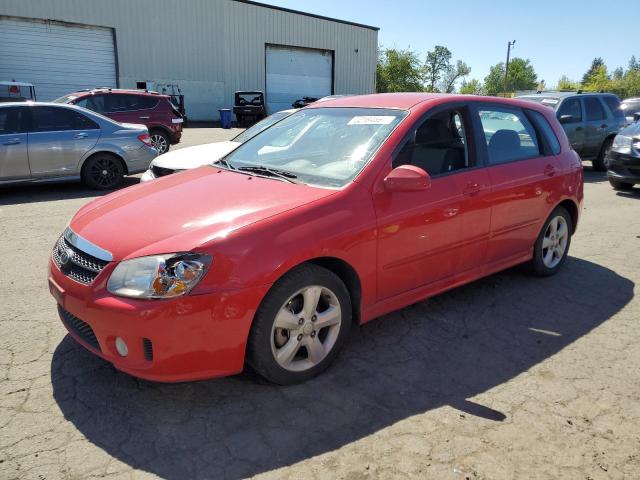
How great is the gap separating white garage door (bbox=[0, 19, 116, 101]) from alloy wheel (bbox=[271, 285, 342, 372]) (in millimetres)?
26298

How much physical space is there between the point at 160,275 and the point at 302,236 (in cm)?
77

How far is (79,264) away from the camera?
2869 mm

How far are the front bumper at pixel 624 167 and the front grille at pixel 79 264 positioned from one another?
953 cm

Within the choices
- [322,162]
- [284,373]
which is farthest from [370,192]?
[284,373]

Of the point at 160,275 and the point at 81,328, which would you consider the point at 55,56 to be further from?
the point at 160,275

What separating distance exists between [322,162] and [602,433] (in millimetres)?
2259

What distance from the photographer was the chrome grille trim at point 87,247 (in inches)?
108

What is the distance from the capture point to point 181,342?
2.58m

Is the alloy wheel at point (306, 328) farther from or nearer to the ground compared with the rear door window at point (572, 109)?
nearer to the ground

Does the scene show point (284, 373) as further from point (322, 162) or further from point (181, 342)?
point (322, 162)

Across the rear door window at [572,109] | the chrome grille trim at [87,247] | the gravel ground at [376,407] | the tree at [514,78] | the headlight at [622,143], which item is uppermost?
the tree at [514,78]

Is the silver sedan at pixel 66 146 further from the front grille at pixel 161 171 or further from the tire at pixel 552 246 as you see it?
the tire at pixel 552 246

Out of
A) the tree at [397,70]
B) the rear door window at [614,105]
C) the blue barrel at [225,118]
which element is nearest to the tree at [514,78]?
the tree at [397,70]

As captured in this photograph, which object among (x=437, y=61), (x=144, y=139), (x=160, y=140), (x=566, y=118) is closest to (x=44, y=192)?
(x=144, y=139)
